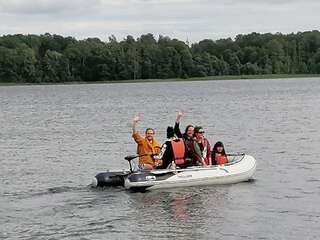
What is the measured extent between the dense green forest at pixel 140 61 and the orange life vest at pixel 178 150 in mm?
104800

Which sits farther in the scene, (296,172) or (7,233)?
(296,172)

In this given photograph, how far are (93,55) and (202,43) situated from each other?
117ft

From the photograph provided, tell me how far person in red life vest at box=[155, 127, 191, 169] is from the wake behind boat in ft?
0.74

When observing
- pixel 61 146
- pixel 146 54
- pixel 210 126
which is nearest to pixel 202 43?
pixel 146 54

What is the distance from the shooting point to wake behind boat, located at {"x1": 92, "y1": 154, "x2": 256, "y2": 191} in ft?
57.8

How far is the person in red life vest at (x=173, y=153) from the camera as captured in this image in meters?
17.9

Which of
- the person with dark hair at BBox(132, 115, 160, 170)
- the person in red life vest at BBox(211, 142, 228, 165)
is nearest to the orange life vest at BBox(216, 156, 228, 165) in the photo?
the person in red life vest at BBox(211, 142, 228, 165)

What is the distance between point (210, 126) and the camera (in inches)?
1566

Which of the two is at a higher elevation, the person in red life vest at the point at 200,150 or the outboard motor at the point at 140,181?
the person in red life vest at the point at 200,150

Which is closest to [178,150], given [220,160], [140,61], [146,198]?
[146,198]

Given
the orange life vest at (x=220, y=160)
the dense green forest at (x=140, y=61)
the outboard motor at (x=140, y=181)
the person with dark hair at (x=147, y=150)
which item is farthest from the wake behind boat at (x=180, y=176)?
the dense green forest at (x=140, y=61)

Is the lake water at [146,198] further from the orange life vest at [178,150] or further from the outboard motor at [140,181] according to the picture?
the orange life vest at [178,150]

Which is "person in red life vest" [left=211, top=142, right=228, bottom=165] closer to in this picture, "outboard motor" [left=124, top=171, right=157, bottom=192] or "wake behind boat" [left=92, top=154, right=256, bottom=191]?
"wake behind boat" [left=92, top=154, right=256, bottom=191]

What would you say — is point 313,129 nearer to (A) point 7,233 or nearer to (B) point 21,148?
(B) point 21,148
